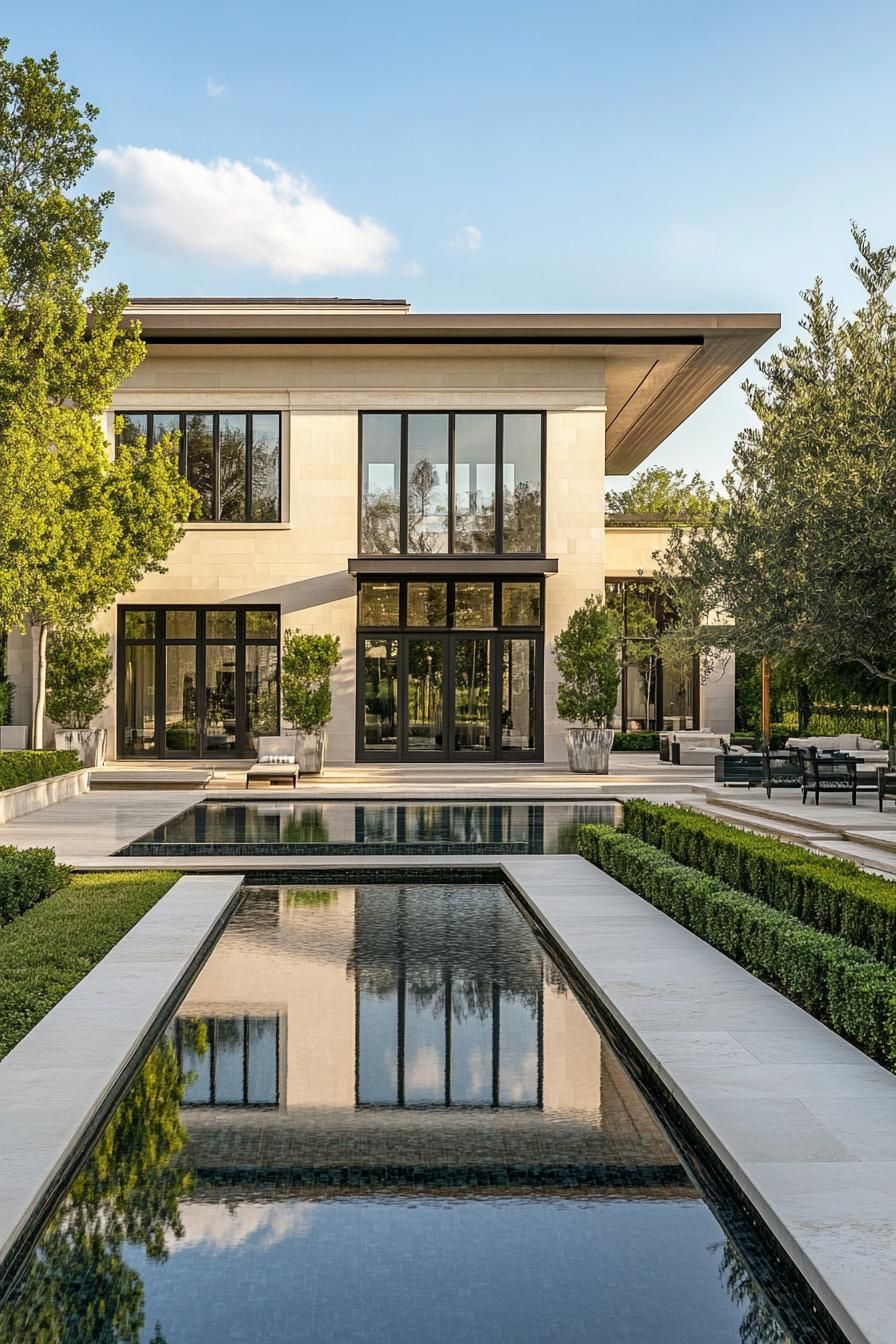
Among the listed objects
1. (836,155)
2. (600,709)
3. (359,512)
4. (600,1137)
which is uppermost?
(836,155)

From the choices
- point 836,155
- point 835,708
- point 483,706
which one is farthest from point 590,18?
A: point 835,708

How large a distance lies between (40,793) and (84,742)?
6.85m

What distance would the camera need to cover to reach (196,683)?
95.0ft

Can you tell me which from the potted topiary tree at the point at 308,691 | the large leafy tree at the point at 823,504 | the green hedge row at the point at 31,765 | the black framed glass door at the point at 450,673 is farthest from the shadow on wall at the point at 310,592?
the large leafy tree at the point at 823,504

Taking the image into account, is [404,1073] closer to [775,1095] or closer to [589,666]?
[775,1095]

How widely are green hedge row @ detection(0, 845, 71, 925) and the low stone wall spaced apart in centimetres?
648

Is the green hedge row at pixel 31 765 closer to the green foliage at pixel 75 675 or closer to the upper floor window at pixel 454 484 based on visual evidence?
the green foliage at pixel 75 675

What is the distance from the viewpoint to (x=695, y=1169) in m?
5.40

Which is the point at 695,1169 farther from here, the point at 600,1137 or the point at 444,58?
the point at 444,58

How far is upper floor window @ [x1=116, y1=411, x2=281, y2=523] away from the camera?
94.4 ft

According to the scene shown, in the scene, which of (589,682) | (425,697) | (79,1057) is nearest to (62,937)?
(79,1057)

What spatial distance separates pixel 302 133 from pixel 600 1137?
1728cm

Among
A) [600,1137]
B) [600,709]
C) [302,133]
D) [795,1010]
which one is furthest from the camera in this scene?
[600,709]

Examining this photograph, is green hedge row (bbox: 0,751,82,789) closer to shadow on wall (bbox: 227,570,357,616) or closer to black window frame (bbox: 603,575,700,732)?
shadow on wall (bbox: 227,570,357,616)
